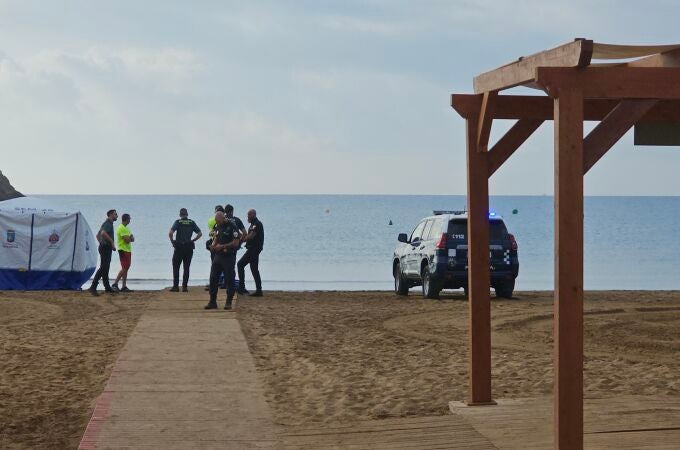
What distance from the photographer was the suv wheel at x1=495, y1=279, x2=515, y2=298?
72.5ft

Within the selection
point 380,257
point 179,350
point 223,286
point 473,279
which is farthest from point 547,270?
point 473,279

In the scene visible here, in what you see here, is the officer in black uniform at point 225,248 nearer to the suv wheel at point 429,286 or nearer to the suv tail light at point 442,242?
the suv tail light at point 442,242

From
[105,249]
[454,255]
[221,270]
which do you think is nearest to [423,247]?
[454,255]

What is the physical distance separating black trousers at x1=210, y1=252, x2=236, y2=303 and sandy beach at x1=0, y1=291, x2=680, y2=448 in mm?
516

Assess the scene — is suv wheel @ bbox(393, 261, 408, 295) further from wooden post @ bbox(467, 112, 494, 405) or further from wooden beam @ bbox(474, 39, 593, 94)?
wooden beam @ bbox(474, 39, 593, 94)

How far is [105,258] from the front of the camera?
2217 cm

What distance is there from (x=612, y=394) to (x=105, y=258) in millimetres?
14053

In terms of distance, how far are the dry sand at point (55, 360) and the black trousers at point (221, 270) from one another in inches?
49.6

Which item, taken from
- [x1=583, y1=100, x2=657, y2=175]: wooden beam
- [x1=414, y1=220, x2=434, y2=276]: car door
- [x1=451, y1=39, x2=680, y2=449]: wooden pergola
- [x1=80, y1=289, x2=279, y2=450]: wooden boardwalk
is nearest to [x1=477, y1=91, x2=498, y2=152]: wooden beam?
[x1=451, y1=39, x2=680, y2=449]: wooden pergola

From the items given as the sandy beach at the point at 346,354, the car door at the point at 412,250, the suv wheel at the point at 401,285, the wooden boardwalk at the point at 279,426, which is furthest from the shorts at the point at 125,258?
the wooden boardwalk at the point at 279,426

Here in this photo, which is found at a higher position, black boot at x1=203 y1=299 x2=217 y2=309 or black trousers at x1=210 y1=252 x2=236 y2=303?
black trousers at x1=210 y1=252 x2=236 y2=303

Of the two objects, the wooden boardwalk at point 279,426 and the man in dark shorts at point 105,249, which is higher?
the man in dark shorts at point 105,249

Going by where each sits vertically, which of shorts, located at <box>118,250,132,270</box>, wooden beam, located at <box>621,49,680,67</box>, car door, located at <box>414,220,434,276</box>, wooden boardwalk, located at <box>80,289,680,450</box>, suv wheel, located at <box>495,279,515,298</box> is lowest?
wooden boardwalk, located at <box>80,289,680,450</box>

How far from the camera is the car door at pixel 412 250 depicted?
75.1ft
